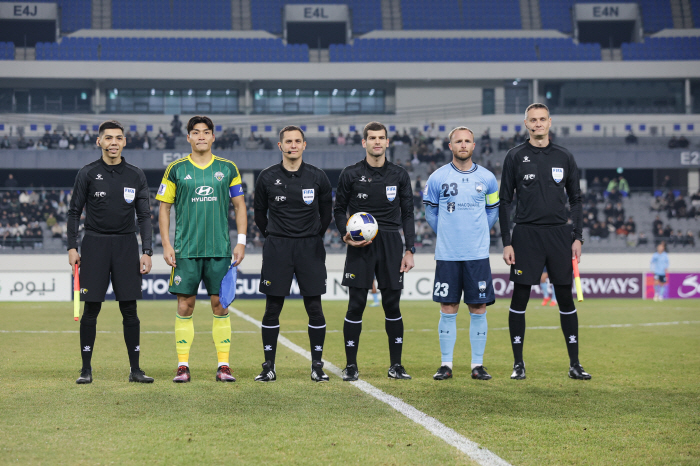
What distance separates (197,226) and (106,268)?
90cm

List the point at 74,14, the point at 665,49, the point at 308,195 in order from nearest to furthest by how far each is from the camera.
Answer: the point at 308,195 < the point at 665,49 < the point at 74,14

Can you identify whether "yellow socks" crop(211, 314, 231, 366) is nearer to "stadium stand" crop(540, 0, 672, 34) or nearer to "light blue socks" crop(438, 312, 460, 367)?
"light blue socks" crop(438, 312, 460, 367)

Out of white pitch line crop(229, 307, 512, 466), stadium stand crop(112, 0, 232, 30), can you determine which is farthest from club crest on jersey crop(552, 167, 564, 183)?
stadium stand crop(112, 0, 232, 30)

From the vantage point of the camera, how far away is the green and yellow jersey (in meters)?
6.38

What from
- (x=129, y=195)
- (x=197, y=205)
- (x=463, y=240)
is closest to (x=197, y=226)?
(x=197, y=205)

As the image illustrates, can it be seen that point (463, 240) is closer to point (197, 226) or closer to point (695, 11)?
point (197, 226)

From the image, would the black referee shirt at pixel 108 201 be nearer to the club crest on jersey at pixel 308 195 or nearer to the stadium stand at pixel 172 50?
the club crest on jersey at pixel 308 195

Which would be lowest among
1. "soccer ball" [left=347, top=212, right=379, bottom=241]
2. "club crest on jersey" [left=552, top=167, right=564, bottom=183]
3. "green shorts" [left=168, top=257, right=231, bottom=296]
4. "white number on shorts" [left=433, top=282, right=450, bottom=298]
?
"white number on shorts" [left=433, top=282, right=450, bottom=298]

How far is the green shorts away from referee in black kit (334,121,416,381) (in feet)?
3.80

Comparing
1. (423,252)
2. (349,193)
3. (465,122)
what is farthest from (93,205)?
(465,122)

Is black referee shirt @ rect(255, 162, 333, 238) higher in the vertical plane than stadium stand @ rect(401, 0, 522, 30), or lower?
lower

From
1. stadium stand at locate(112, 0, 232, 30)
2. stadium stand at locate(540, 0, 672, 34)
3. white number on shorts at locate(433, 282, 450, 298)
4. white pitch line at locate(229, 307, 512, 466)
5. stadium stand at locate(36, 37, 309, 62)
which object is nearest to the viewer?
white pitch line at locate(229, 307, 512, 466)

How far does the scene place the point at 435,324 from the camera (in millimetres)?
14258

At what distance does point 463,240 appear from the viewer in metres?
6.70
